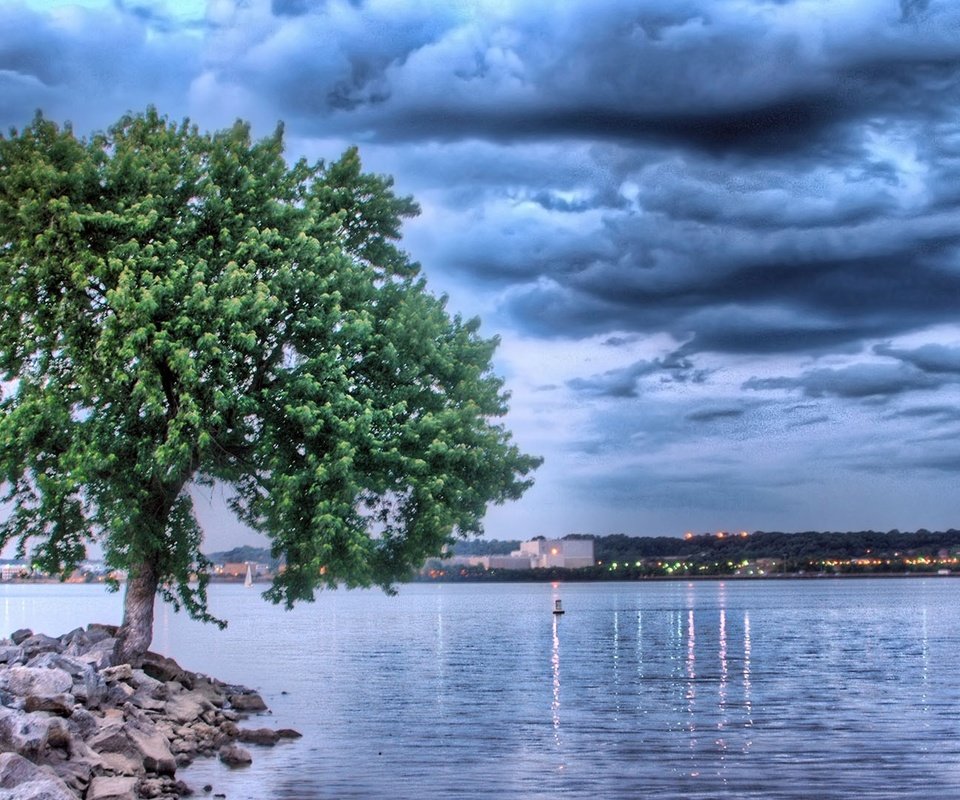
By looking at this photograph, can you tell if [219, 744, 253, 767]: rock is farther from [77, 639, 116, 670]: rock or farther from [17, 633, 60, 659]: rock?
[17, 633, 60, 659]: rock

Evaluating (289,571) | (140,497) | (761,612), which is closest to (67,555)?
(140,497)

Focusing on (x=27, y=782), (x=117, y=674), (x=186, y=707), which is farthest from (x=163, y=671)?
(x=27, y=782)

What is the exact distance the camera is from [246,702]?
1665 inches

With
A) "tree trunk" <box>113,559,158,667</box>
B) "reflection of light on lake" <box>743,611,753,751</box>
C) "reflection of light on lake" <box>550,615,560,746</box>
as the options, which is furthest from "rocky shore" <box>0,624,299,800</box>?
"reflection of light on lake" <box>743,611,753,751</box>

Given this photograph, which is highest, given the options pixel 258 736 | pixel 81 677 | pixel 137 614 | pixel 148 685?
pixel 137 614

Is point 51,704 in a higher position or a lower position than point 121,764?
higher

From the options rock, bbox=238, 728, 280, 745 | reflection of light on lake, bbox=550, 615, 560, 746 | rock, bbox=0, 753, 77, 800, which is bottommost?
reflection of light on lake, bbox=550, 615, 560, 746

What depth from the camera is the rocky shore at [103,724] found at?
23266 mm

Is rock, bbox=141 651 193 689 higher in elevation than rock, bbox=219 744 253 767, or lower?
higher

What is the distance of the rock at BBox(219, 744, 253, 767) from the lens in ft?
101

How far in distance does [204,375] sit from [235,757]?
1030 cm

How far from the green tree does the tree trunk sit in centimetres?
7

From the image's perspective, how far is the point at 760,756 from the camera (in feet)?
109

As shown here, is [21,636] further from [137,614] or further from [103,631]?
[137,614]
